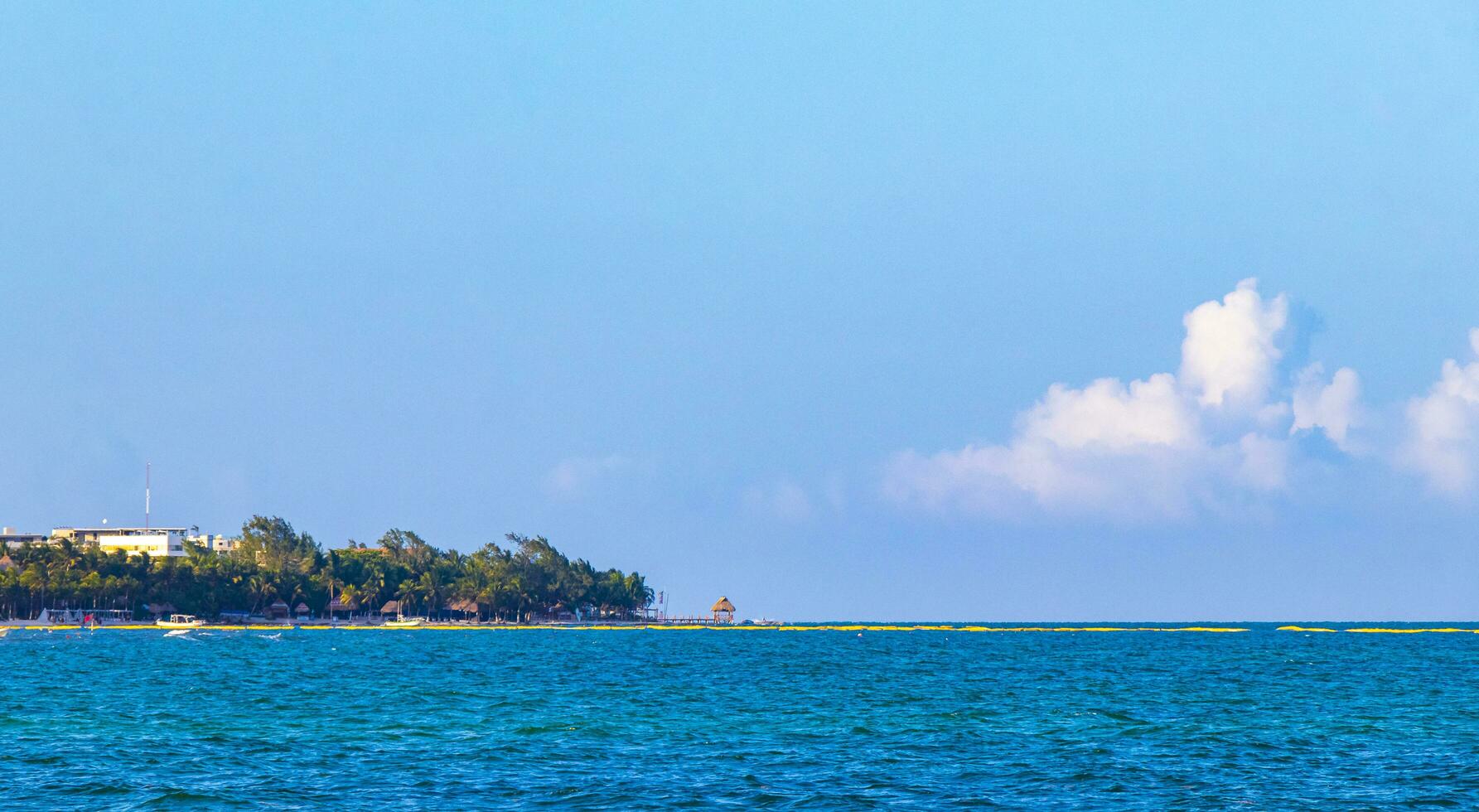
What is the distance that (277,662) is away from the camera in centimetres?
13412

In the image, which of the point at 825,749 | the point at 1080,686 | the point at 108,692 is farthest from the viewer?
the point at 1080,686

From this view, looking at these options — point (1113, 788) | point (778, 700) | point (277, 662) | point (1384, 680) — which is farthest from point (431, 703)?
point (1384, 680)

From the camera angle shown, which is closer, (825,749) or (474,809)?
(474,809)

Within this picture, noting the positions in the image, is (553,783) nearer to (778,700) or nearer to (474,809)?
(474,809)

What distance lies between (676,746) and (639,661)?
3282 inches

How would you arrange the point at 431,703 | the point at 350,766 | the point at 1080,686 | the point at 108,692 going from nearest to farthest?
the point at 350,766, the point at 431,703, the point at 108,692, the point at 1080,686

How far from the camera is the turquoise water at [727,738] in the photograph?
47188 millimetres

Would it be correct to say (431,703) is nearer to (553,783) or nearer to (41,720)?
(41,720)

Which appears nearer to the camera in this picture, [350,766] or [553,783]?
[553,783]

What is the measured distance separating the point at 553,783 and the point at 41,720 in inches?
1294

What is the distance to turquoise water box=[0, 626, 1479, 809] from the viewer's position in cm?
4719

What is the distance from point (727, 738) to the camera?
6344cm

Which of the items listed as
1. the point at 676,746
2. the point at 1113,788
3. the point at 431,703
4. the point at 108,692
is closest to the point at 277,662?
the point at 108,692

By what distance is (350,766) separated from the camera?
5291 centimetres
